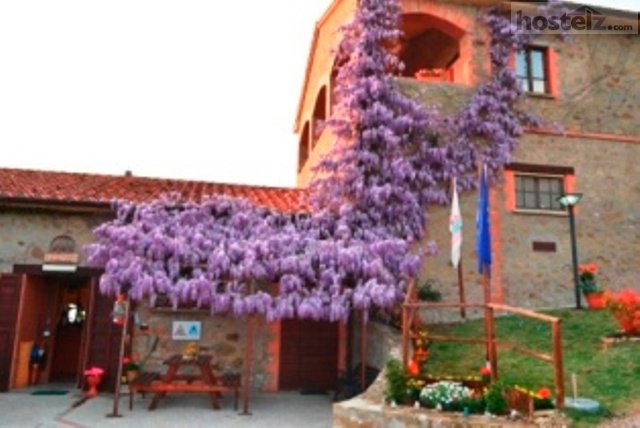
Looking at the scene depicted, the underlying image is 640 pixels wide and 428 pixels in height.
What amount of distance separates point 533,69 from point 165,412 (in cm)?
1133

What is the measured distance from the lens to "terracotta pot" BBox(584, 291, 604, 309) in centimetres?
1108

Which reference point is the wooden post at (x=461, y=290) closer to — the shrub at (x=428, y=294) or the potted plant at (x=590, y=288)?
the shrub at (x=428, y=294)

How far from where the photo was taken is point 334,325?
38.1ft

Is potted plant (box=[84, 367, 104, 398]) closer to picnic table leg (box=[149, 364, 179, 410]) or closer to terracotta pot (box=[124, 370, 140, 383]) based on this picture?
terracotta pot (box=[124, 370, 140, 383])

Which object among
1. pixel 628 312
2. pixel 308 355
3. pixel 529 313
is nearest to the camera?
pixel 529 313

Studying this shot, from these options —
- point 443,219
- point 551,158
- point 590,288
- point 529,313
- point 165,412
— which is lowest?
point 165,412

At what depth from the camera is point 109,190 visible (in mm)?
11797

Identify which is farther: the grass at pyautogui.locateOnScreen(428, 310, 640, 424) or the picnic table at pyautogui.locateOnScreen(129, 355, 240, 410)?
the picnic table at pyautogui.locateOnScreen(129, 355, 240, 410)

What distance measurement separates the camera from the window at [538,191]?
39.9ft

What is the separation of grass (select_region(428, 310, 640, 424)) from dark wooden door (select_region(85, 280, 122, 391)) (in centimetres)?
633

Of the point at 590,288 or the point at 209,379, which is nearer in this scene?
the point at 209,379

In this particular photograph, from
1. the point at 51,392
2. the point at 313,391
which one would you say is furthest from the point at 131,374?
the point at 313,391

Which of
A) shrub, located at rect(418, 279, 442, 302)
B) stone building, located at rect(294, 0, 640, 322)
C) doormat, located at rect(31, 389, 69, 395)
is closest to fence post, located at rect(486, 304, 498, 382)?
shrub, located at rect(418, 279, 442, 302)

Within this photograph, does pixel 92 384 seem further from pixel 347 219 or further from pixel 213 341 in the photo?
pixel 347 219
